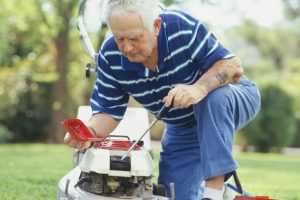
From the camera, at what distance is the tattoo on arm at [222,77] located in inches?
105

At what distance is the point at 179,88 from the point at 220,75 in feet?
0.72

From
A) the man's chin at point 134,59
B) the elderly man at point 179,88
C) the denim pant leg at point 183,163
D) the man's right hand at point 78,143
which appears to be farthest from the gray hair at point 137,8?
the denim pant leg at point 183,163

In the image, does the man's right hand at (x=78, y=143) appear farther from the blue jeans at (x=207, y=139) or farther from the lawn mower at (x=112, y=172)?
the blue jeans at (x=207, y=139)

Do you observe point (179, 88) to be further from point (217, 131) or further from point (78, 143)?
point (78, 143)

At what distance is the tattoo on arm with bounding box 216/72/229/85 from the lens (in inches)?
105

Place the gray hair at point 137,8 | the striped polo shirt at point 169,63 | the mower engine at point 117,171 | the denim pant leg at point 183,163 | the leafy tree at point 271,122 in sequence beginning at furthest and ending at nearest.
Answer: the leafy tree at point 271,122, the denim pant leg at point 183,163, the striped polo shirt at point 169,63, the gray hair at point 137,8, the mower engine at point 117,171

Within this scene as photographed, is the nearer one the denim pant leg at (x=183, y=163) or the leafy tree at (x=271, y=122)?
the denim pant leg at (x=183, y=163)

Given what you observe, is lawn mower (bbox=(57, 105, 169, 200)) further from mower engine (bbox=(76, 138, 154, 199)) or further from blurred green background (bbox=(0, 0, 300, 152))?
blurred green background (bbox=(0, 0, 300, 152))

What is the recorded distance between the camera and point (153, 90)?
2943mm

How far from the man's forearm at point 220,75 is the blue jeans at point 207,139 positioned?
30mm

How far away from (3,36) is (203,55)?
15.4 meters

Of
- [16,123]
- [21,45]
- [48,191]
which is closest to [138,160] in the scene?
[48,191]

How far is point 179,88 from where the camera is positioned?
255cm

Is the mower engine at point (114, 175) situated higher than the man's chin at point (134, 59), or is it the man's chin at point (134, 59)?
the man's chin at point (134, 59)
